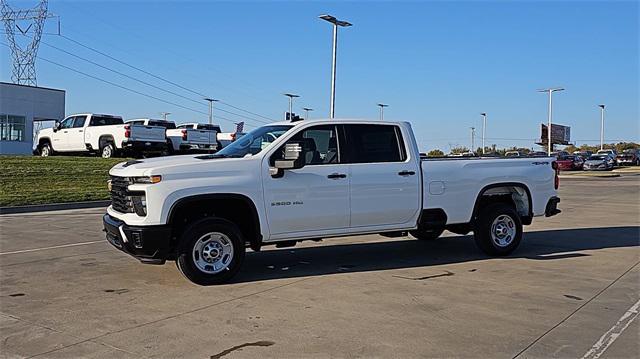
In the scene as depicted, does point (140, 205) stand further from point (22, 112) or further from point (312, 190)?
point (22, 112)

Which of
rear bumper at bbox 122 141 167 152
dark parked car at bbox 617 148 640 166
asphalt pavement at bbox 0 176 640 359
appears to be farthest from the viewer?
dark parked car at bbox 617 148 640 166

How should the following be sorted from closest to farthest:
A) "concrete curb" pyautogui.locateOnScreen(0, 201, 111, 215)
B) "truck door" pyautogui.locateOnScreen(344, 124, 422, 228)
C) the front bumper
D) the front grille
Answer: the front bumper < the front grille < "truck door" pyautogui.locateOnScreen(344, 124, 422, 228) < "concrete curb" pyautogui.locateOnScreen(0, 201, 111, 215)

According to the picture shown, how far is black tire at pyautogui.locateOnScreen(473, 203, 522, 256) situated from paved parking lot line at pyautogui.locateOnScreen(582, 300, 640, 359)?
2782 millimetres

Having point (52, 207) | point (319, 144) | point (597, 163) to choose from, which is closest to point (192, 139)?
point (52, 207)

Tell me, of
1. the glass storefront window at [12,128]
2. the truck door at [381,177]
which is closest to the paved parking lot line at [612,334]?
the truck door at [381,177]

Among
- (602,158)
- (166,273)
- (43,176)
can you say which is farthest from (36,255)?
(602,158)

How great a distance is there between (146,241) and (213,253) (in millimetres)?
808

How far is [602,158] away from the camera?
55.0 m

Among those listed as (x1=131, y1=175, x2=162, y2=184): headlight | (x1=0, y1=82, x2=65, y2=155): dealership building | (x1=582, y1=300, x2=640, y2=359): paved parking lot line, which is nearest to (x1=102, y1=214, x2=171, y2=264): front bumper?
(x1=131, y1=175, x2=162, y2=184): headlight

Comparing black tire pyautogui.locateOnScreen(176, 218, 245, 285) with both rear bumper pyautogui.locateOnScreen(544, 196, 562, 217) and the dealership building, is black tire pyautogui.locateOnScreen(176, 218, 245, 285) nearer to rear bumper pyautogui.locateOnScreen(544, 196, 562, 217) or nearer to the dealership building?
rear bumper pyautogui.locateOnScreen(544, 196, 562, 217)

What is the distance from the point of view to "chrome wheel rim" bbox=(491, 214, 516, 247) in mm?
9164

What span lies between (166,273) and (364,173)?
112 inches

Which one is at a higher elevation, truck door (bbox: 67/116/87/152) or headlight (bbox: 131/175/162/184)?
truck door (bbox: 67/116/87/152)

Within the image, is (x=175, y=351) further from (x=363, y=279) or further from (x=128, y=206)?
(x=363, y=279)
